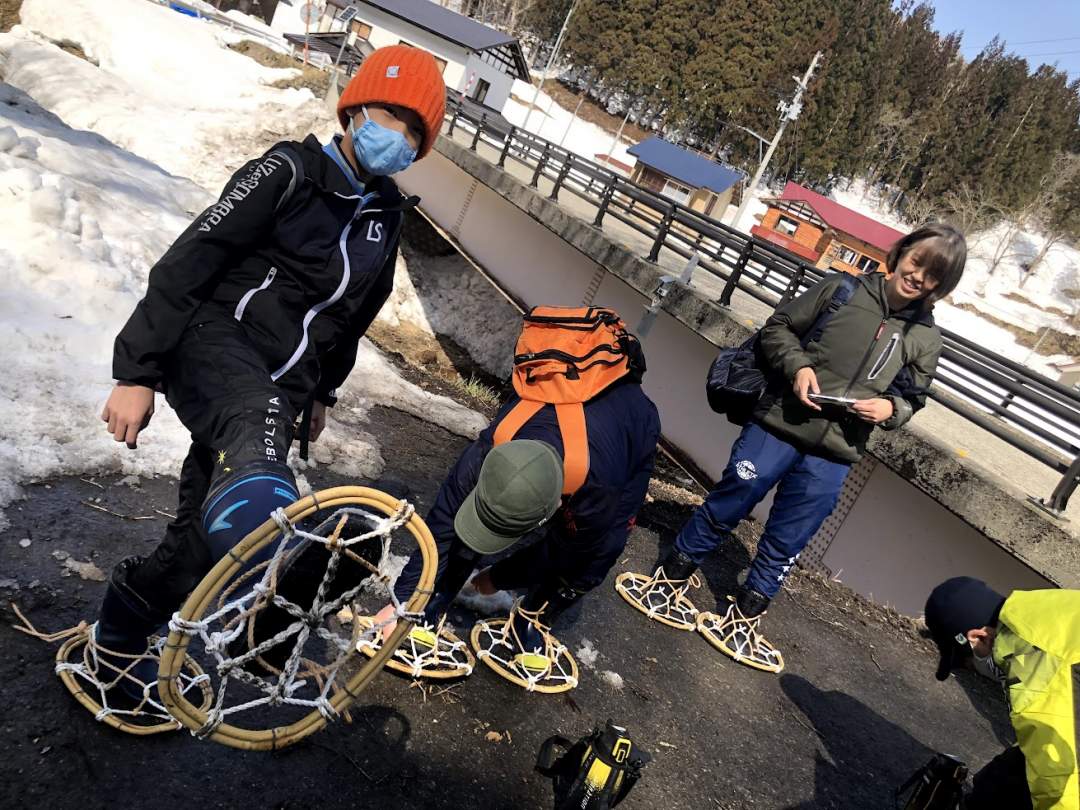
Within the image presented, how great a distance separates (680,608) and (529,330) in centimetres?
260

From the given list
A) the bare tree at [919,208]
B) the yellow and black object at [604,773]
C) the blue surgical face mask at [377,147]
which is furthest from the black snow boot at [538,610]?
the bare tree at [919,208]

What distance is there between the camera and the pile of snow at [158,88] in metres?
18.9

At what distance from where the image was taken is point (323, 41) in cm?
4288

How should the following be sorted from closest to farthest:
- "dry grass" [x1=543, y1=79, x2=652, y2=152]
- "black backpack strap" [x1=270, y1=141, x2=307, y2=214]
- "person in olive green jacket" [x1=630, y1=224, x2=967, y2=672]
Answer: "black backpack strap" [x1=270, y1=141, x2=307, y2=214] < "person in olive green jacket" [x1=630, y1=224, x2=967, y2=672] < "dry grass" [x1=543, y1=79, x2=652, y2=152]

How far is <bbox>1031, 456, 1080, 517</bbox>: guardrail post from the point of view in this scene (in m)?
5.39

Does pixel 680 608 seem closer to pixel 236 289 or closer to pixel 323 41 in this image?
pixel 236 289

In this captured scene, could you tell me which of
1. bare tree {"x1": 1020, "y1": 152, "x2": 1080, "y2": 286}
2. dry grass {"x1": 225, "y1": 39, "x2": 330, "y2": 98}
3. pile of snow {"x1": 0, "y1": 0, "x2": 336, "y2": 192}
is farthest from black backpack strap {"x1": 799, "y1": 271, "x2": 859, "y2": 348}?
bare tree {"x1": 1020, "y1": 152, "x2": 1080, "y2": 286}

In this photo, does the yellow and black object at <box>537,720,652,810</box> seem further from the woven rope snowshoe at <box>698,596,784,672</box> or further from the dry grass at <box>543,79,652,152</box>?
the dry grass at <box>543,79,652,152</box>

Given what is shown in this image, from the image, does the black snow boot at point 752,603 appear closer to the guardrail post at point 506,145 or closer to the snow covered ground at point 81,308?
the snow covered ground at point 81,308

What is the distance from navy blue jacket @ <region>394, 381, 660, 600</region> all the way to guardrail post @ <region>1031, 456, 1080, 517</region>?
387 cm

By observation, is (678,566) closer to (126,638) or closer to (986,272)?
(126,638)

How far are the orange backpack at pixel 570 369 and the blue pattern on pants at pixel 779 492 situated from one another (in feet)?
4.78

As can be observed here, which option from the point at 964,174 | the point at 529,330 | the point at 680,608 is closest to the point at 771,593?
the point at 680,608

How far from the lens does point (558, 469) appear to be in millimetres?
2766
